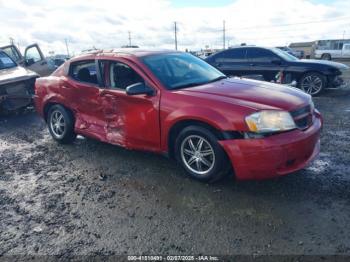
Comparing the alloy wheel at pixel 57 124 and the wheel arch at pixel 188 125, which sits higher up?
the wheel arch at pixel 188 125

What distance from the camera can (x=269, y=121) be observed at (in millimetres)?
3555

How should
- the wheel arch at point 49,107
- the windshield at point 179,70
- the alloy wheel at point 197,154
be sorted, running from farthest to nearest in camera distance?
the wheel arch at point 49,107
the windshield at point 179,70
the alloy wheel at point 197,154

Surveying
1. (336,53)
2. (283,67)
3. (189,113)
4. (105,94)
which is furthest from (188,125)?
(336,53)

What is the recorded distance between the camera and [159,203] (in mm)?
3689

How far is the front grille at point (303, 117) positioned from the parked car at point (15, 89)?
283 inches

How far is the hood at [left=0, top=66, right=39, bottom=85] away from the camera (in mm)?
8289

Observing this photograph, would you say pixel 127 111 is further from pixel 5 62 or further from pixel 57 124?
pixel 5 62

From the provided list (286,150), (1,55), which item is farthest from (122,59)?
(1,55)

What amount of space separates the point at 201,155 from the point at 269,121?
930 millimetres

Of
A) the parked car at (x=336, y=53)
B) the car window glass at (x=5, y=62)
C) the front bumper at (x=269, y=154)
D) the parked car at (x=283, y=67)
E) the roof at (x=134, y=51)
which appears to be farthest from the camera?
the parked car at (x=336, y=53)

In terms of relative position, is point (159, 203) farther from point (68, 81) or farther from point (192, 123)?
point (68, 81)

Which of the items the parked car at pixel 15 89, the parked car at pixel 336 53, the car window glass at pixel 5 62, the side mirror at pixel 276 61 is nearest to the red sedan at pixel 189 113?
the parked car at pixel 15 89

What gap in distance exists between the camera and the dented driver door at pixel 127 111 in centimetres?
430

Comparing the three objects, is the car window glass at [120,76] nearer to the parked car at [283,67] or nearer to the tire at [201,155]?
the tire at [201,155]
